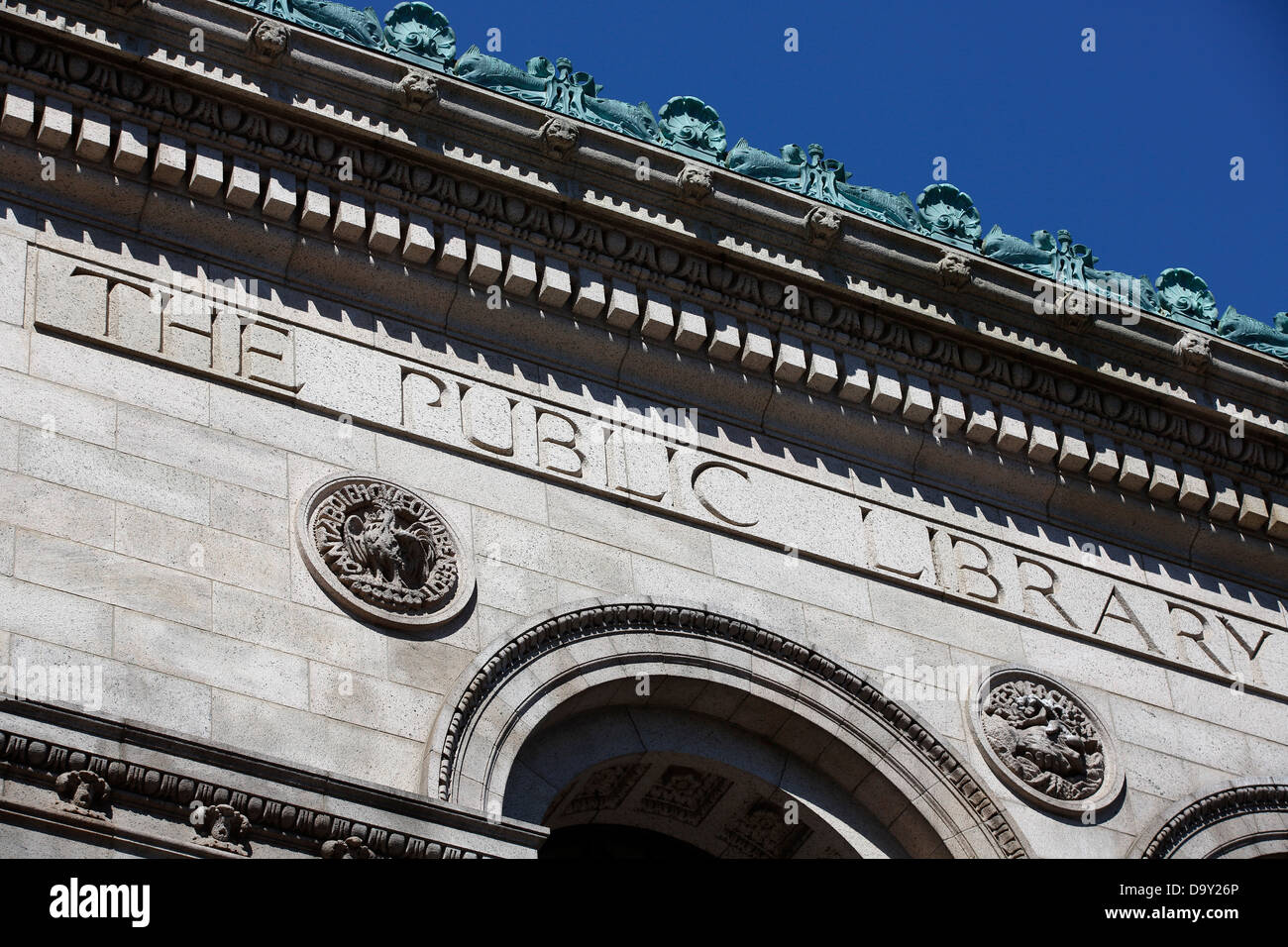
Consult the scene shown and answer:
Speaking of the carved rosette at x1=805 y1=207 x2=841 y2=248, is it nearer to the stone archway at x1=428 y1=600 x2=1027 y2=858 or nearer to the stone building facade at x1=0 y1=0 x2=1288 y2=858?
the stone building facade at x1=0 y1=0 x2=1288 y2=858

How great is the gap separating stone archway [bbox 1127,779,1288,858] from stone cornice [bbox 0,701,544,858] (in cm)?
534

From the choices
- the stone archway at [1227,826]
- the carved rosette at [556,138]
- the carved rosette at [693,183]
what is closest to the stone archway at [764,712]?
the stone archway at [1227,826]

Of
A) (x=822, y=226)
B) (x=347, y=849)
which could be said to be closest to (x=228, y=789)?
(x=347, y=849)

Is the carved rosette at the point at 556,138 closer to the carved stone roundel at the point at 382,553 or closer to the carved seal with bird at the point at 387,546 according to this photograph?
the carved stone roundel at the point at 382,553

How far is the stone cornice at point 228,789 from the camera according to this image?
1311 cm

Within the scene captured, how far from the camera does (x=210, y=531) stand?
15.1 metres

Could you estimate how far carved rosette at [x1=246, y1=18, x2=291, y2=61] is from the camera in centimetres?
1703

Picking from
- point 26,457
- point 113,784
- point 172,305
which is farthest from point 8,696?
point 172,305

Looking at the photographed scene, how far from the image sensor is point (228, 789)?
13.5 meters

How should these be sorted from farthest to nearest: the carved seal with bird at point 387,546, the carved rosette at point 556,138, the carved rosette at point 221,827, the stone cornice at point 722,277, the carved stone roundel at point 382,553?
1. the carved rosette at point 556,138
2. the stone cornice at point 722,277
3. the carved seal with bird at point 387,546
4. the carved stone roundel at point 382,553
5. the carved rosette at point 221,827

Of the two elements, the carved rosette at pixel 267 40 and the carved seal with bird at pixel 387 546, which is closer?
the carved seal with bird at pixel 387 546

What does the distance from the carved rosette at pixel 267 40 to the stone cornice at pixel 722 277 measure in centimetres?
14

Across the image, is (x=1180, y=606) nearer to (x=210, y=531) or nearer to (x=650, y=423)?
(x=650, y=423)

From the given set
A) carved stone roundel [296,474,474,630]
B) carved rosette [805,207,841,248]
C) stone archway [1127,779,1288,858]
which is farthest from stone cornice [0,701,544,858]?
carved rosette [805,207,841,248]
